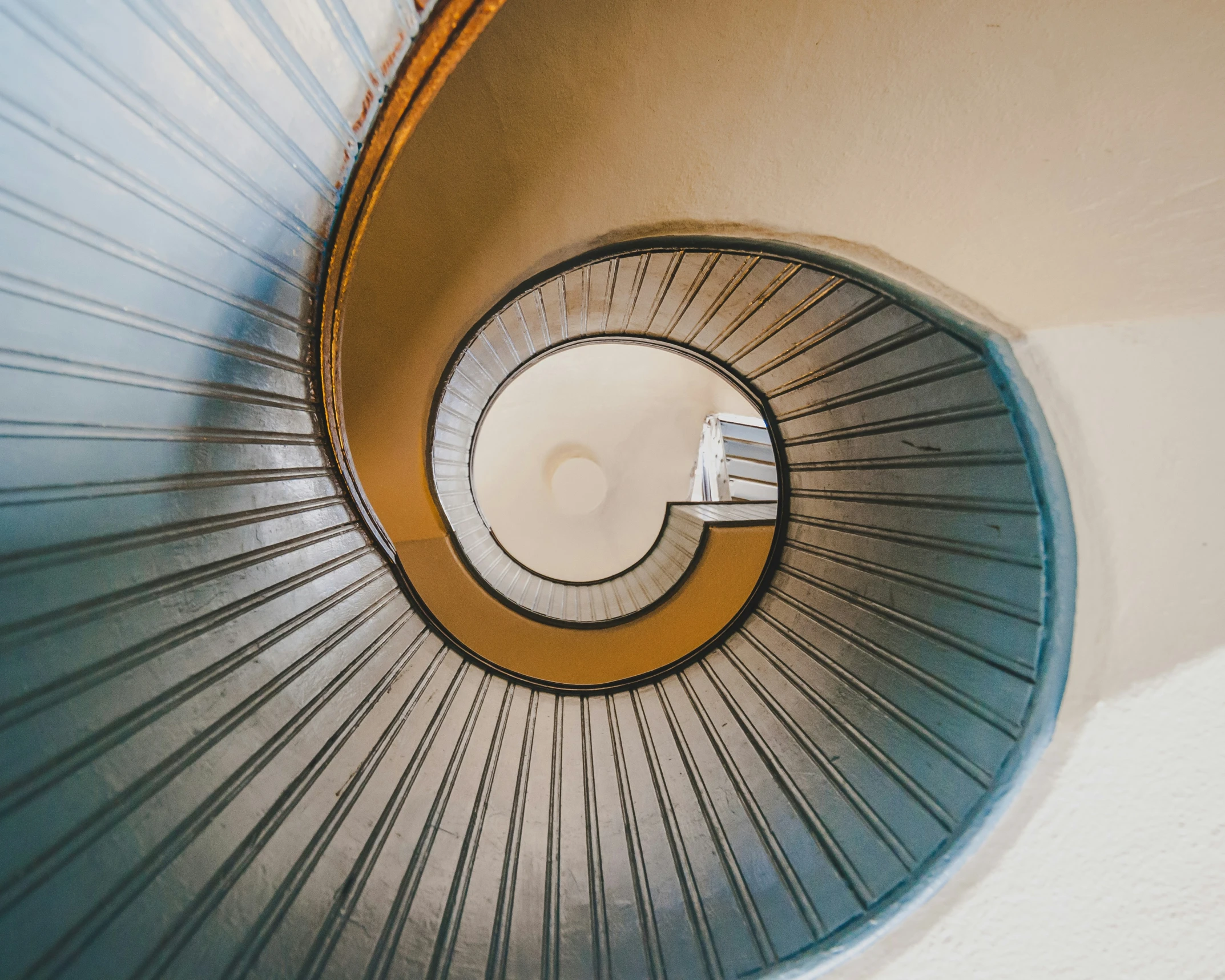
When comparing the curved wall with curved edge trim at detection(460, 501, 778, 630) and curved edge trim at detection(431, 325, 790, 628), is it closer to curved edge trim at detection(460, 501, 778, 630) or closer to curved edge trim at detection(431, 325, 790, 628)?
curved edge trim at detection(431, 325, 790, 628)

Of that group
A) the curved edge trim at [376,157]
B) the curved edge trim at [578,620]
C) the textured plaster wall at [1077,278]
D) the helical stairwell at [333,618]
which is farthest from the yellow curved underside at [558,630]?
the textured plaster wall at [1077,278]

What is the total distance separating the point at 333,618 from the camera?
1.81m

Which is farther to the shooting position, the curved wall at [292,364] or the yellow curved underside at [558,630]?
the yellow curved underside at [558,630]

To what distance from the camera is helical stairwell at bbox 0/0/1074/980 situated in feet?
3.08

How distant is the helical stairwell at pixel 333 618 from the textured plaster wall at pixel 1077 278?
88 mm

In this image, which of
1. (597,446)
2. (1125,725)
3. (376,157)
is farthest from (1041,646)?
(597,446)

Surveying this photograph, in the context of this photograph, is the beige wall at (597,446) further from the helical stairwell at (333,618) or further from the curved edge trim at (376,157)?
the curved edge trim at (376,157)

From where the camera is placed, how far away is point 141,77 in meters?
0.87

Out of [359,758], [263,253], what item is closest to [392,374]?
[263,253]

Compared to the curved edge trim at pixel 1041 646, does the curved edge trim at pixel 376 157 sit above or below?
above

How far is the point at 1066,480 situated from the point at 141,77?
5.89 ft

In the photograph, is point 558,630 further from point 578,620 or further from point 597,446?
point 597,446

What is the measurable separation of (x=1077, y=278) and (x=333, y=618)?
221 cm

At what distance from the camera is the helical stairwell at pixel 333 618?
0.94m
